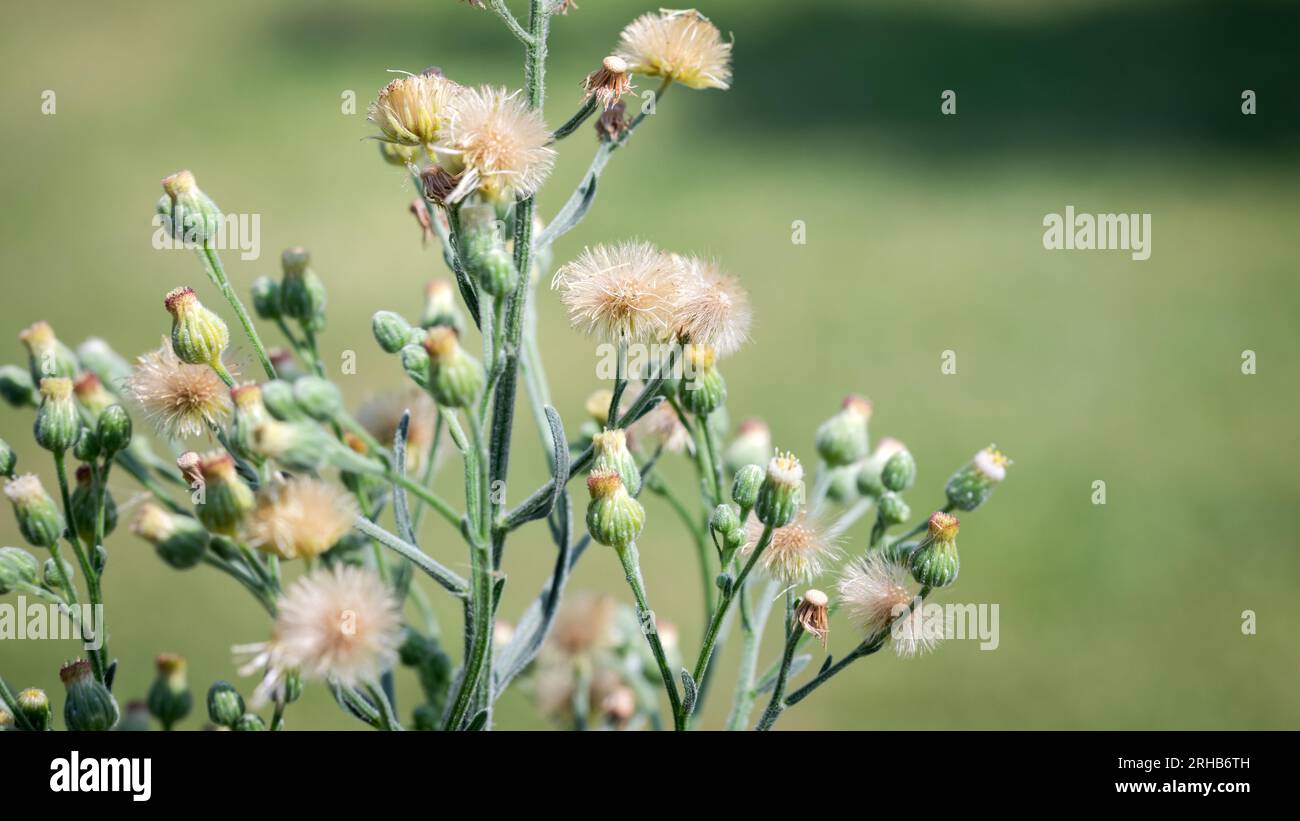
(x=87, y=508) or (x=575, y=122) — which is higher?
(x=575, y=122)

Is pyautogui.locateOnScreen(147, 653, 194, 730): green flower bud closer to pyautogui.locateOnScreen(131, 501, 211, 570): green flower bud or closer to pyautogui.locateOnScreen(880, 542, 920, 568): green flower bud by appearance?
pyautogui.locateOnScreen(131, 501, 211, 570): green flower bud

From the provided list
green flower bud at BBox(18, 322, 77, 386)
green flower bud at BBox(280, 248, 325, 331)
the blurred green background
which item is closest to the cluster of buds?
green flower bud at BBox(280, 248, 325, 331)

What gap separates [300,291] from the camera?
0.66 m

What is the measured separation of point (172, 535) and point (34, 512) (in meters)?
0.09

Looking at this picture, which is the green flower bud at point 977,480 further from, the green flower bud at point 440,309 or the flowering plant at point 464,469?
the green flower bud at point 440,309

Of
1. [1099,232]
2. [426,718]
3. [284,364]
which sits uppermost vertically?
[1099,232]

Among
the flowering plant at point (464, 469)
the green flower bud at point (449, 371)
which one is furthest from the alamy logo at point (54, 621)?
the green flower bud at point (449, 371)

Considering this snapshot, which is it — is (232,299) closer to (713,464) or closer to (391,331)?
(391,331)

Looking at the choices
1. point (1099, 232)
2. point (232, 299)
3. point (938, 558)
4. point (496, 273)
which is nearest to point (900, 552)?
point (938, 558)

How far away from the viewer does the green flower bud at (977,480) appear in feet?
2.10
